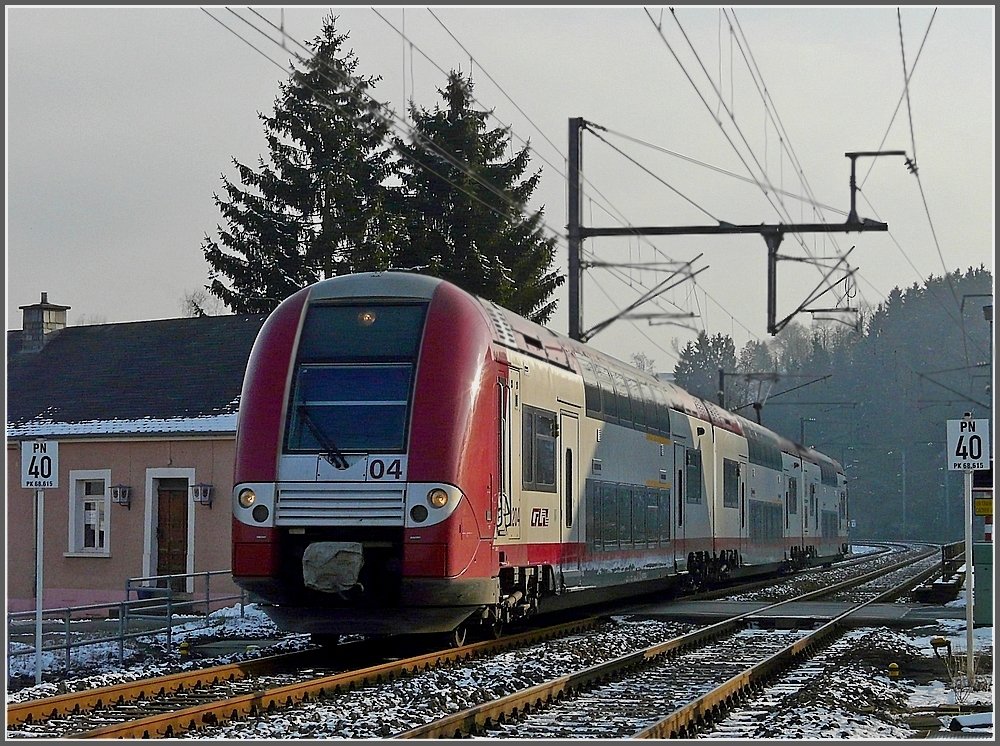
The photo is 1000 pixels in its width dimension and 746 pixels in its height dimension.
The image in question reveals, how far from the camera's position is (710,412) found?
27.1 m

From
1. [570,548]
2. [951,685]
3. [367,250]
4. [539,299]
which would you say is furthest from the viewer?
[539,299]

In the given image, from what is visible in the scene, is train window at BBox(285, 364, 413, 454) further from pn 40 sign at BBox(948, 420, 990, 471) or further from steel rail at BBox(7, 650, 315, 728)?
pn 40 sign at BBox(948, 420, 990, 471)

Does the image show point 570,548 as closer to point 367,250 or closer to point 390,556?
point 390,556

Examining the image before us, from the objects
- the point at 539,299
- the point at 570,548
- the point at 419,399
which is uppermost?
the point at 539,299

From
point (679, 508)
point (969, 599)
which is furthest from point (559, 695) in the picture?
point (679, 508)

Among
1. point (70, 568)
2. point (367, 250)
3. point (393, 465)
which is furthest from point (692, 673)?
point (367, 250)

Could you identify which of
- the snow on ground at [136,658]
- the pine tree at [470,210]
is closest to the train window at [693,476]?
the snow on ground at [136,658]

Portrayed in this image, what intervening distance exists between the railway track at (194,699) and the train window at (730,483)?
14143 mm

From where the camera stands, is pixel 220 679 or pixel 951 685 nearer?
pixel 220 679

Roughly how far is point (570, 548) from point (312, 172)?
27.5 meters

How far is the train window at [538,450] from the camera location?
1542cm

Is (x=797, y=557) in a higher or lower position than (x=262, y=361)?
lower

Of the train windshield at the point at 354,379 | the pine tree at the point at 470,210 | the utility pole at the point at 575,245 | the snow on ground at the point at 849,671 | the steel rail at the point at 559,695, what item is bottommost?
the snow on ground at the point at 849,671

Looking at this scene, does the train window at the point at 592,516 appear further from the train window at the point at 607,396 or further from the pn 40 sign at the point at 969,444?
the pn 40 sign at the point at 969,444
